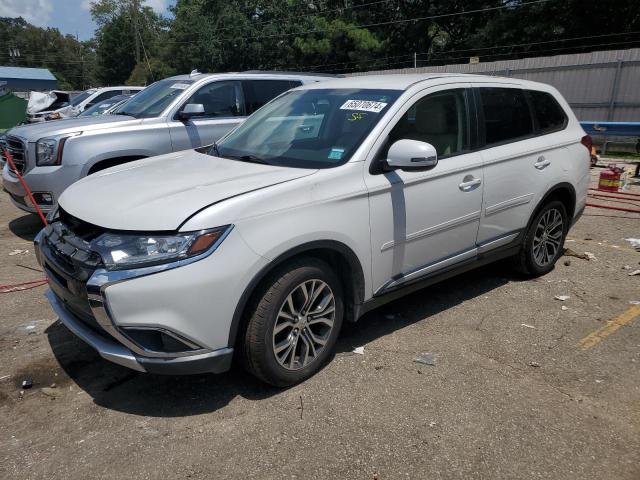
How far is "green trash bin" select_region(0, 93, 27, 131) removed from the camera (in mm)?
27203

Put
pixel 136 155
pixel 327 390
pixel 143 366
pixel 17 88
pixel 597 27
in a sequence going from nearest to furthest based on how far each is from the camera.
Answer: pixel 143 366, pixel 327 390, pixel 136 155, pixel 597 27, pixel 17 88

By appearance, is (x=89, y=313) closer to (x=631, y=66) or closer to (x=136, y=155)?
(x=136, y=155)

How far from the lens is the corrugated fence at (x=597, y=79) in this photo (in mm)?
15727

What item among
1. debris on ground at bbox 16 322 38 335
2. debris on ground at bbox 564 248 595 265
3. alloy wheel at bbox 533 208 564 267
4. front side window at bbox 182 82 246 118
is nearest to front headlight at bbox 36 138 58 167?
front side window at bbox 182 82 246 118

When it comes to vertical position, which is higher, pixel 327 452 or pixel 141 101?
pixel 141 101

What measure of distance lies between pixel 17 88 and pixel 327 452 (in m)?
90.0

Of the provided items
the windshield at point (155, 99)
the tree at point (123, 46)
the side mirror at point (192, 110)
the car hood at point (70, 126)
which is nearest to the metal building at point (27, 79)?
the tree at point (123, 46)

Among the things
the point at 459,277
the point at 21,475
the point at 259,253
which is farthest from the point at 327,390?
the point at 459,277

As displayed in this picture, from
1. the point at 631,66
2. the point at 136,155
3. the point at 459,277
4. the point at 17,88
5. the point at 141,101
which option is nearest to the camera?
the point at 459,277

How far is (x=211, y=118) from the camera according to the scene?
23.0 ft

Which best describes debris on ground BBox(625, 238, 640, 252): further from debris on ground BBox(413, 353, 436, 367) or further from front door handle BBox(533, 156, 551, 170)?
debris on ground BBox(413, 353, 436, 367)

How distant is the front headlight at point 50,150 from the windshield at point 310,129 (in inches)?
105

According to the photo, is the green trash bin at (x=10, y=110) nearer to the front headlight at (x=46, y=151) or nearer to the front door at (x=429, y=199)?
the front headlight at (x=46, y=151)

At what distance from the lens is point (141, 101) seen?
723 cm
